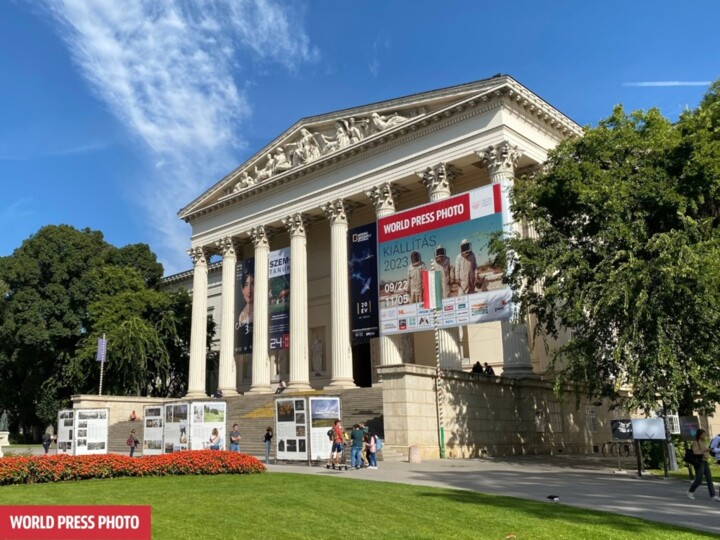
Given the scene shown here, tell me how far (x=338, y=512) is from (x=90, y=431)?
740 inches

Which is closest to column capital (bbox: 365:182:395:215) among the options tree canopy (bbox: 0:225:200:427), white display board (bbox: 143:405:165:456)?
white display board (bbox: 143:405:165:456)

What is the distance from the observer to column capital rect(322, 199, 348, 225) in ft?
128

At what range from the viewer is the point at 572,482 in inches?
652

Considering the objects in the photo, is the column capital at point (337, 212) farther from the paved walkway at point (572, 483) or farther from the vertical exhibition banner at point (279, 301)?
the paved walkway at point (572, 483)

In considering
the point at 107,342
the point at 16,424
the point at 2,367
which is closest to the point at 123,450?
the point at 107,342

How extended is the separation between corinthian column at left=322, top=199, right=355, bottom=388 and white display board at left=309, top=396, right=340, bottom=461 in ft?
42.5

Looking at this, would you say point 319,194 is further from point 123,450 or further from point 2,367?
point 2,367

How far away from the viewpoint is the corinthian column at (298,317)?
38.8 metres

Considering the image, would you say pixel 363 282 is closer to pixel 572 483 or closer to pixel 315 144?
pixel 315 144

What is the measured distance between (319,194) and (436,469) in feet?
78.4

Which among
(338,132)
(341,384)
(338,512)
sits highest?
(338,132)

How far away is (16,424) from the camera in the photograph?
177ft

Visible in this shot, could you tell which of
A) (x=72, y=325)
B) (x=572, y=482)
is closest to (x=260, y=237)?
(x=72, y=325)

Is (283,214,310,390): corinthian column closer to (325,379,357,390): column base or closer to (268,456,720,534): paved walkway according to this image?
(325,379,357,390): column base
